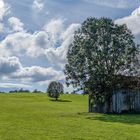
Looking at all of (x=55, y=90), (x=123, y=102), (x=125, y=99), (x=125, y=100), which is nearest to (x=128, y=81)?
(x=125, y=99)

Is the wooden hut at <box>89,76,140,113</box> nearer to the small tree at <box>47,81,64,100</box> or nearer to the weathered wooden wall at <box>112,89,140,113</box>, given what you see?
the weathered wooden wall at <box>112,89,140,113</box>

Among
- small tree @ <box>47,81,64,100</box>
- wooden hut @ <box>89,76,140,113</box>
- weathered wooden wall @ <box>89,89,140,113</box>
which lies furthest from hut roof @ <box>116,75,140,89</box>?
small tree @ <box>47,81,64,100</box>

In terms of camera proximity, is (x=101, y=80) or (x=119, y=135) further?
(x=101, y=80)

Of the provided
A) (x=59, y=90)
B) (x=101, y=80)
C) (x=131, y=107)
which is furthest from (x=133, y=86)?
(x=59, y=90)

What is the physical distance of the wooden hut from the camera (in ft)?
210

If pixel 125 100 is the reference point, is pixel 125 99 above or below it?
above

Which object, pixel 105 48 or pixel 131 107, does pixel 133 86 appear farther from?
pixel 105 48

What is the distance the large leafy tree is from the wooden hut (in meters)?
2.72

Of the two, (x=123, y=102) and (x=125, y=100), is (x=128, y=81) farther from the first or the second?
(x=123, y=102)

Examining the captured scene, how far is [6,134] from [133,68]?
37.0 meters

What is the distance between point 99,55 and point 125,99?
30.5ft

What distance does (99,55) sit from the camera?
196 ft

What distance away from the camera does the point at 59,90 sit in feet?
383

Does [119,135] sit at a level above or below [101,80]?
below
